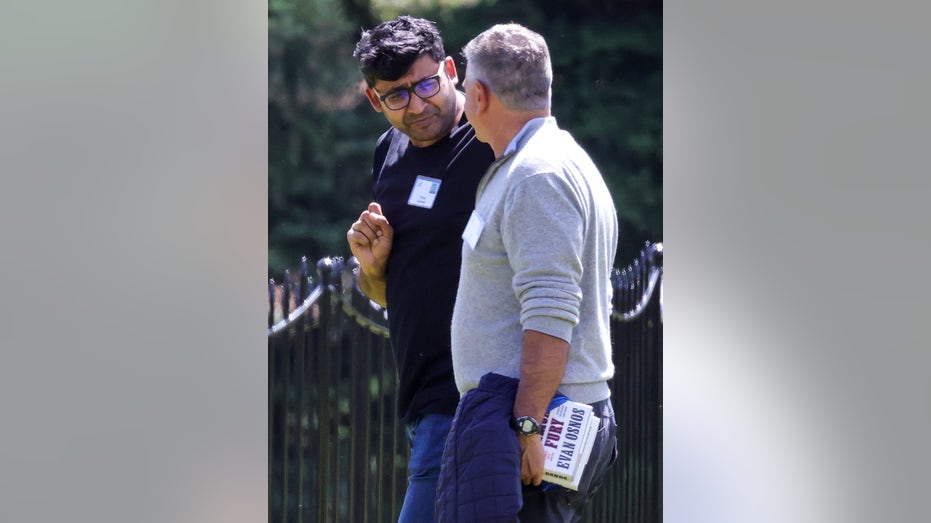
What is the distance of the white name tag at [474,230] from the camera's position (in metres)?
1.75

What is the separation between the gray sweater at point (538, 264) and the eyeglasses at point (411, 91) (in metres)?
0.43

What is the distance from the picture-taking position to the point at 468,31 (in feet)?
25.1

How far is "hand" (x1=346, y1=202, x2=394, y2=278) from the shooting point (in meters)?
2.21

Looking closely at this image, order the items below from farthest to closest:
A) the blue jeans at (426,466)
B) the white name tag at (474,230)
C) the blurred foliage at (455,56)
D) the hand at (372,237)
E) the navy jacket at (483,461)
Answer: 1. the blurred foliage at (455,56)
2. the hand at (372,237)
3. the blue jeans at (426,466)
4. the white name tag at (474,230)
5. the navy jacket at (483,461)

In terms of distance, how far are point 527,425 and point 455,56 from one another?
611 centimetres

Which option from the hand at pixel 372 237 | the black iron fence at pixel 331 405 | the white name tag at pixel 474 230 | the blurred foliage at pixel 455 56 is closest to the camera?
the white name tag at pixel 474 230

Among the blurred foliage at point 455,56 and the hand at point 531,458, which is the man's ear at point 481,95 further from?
the blurred foliage at point 455,56

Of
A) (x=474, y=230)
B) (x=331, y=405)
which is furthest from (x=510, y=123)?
(x=331, y=405)

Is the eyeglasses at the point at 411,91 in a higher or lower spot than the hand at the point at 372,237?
higher

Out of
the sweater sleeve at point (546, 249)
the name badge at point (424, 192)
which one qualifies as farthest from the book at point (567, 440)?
the name badge at point (424, 192)
